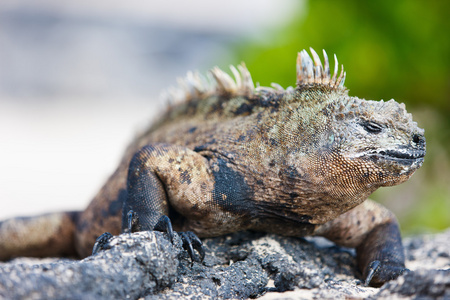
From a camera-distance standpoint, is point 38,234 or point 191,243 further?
point 38,234

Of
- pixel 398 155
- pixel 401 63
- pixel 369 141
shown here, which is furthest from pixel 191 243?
pixel 401 63

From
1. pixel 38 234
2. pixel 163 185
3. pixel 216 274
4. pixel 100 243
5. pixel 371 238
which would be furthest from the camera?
pixel 38 234

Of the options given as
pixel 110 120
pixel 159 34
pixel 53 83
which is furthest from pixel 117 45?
pixel 110 120

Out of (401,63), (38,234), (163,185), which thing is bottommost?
(38,234)

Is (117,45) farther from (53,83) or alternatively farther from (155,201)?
(155,201)

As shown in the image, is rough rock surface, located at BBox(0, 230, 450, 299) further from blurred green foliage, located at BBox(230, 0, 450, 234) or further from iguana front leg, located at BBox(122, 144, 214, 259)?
blurred green foliage, located at BBox(230, 0, 450, 234)

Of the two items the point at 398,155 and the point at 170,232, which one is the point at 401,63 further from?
the point at 170,232

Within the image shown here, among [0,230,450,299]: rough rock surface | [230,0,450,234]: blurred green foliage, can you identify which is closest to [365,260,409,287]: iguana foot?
[0,230,450,299]: rough rock surface
